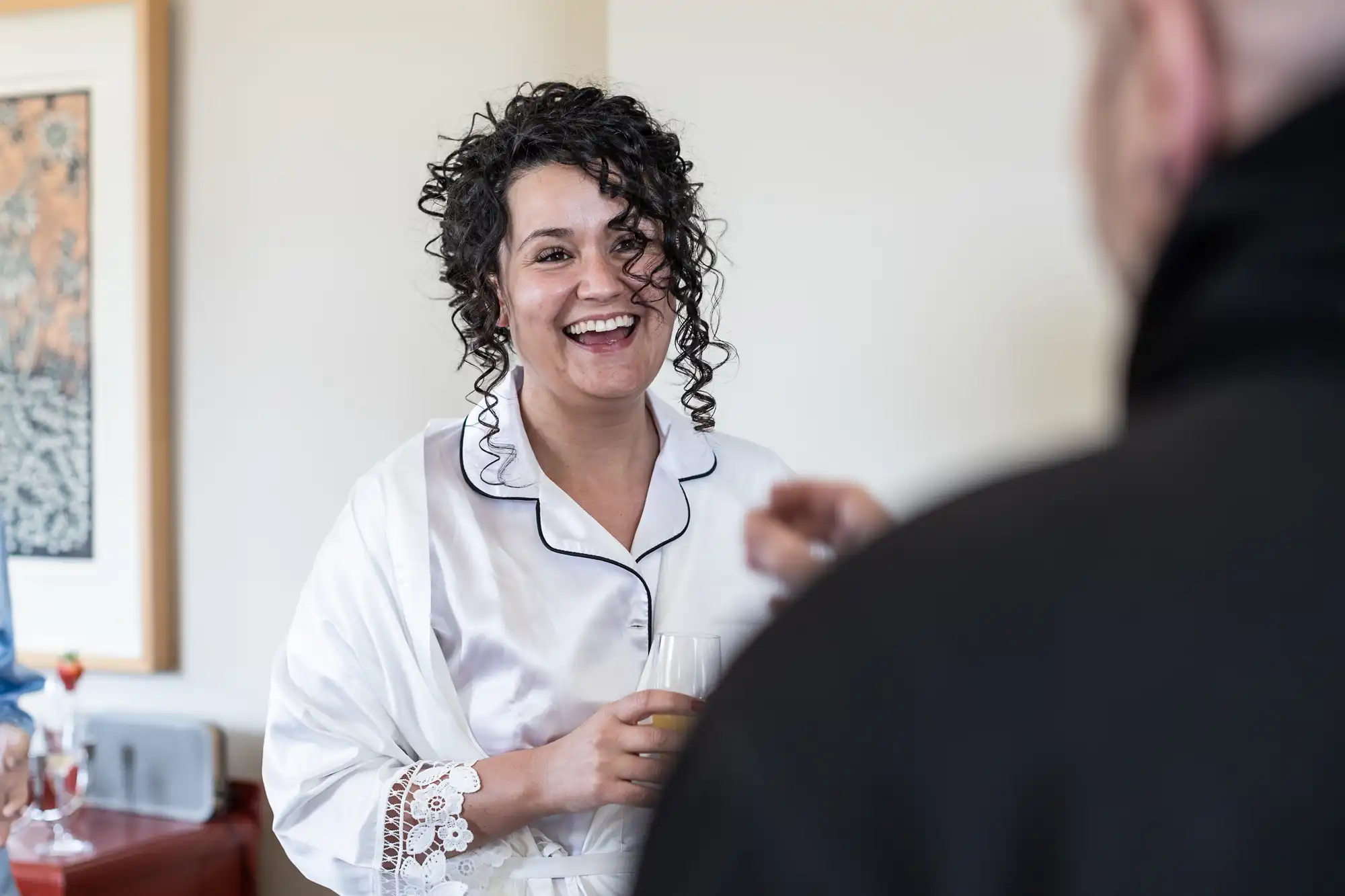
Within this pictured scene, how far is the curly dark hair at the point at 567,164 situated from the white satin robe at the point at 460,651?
7.0 inches

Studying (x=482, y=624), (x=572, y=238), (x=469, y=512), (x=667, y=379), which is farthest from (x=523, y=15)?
(x=482, y=624)

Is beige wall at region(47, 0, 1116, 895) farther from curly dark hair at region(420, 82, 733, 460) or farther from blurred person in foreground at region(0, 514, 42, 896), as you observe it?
blurred person in foreground at region(0, 514, 42, 896)

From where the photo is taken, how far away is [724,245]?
241cm

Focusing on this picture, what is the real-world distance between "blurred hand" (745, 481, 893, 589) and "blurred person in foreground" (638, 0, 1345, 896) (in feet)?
1.48

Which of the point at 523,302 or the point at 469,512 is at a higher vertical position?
the point at 523,302

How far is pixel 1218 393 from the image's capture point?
41 cm

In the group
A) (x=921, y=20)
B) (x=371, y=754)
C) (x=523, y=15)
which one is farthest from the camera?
(x=523, y=15)

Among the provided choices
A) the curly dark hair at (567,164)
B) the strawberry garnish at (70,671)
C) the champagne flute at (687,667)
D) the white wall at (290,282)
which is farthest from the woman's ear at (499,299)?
the strawberry garnish at (70,671)

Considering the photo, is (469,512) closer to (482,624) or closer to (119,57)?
(482,624)

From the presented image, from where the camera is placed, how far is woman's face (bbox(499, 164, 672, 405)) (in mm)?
1776

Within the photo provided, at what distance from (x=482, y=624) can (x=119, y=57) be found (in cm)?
198

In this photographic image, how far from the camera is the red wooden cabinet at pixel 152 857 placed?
7.81ft

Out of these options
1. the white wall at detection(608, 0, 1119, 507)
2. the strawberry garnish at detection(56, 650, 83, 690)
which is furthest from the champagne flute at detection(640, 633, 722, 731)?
the strawberry garnish at detection(56, 650, 83, 690)

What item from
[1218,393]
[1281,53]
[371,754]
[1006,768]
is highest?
[1281,53]
